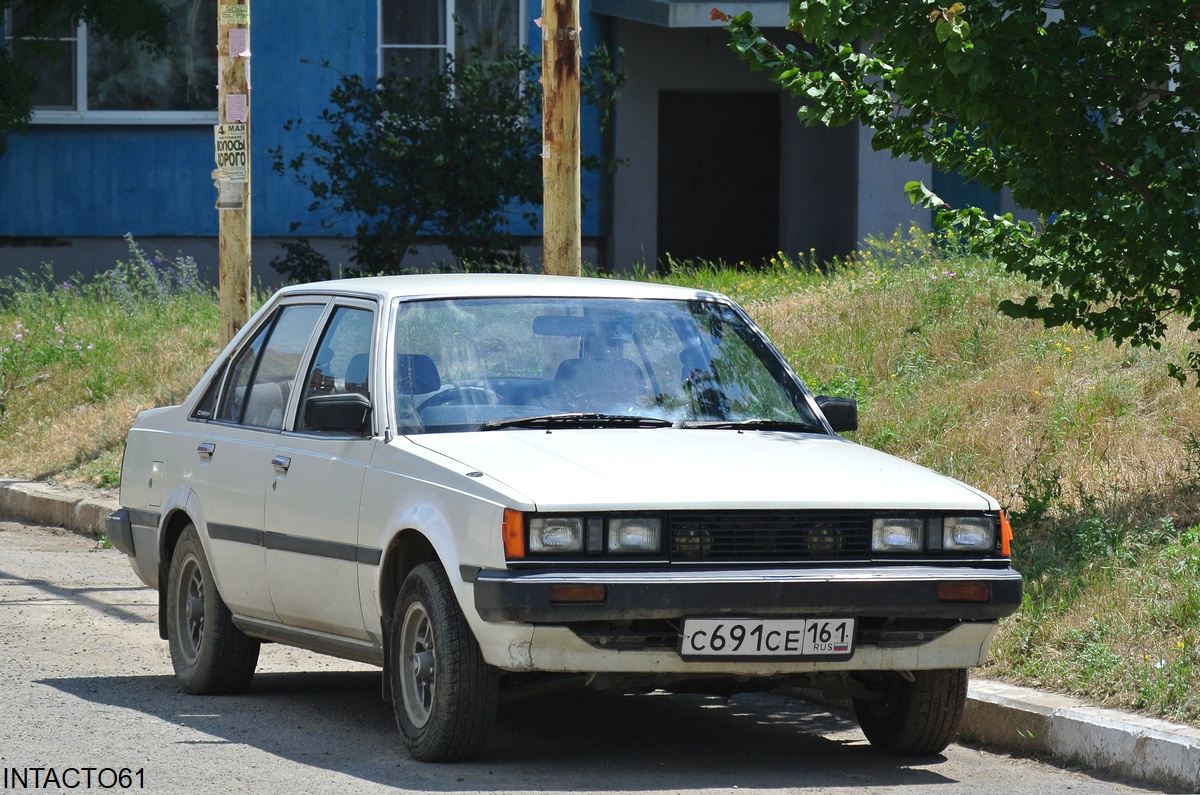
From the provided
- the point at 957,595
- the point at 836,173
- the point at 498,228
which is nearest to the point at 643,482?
the point at 957,595

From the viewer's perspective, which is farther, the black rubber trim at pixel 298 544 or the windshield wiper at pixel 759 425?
the windshield wiper at pixel 759 425

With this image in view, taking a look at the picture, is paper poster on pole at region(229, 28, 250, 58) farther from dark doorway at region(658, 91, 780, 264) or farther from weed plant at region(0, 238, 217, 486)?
dark doorway at region(658, 91, 780, 264)

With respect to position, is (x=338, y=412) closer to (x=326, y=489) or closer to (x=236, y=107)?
(x=326, y=489)

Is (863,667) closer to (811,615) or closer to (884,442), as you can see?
(811,615)

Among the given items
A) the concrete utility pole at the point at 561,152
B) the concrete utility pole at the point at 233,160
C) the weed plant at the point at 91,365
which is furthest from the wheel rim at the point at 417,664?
the weed plant at the point at 91,365

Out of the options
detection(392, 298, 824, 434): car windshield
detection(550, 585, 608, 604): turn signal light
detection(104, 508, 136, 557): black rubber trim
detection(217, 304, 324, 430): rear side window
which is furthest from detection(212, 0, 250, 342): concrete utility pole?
detection(550, 585, 608, 604): turn signal light

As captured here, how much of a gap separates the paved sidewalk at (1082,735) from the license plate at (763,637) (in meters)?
1.17

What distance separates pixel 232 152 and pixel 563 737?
20.7 feet

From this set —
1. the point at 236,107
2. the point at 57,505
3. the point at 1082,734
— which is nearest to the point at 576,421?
the point at 1082,734

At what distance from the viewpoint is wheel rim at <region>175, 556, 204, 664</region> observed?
7.27 metres

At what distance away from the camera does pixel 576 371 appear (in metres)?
6.42

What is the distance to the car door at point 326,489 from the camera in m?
6.17

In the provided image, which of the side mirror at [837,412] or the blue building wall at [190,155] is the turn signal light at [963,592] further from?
the blue building wall at [190,155]

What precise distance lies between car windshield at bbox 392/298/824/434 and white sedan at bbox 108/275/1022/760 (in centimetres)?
1
